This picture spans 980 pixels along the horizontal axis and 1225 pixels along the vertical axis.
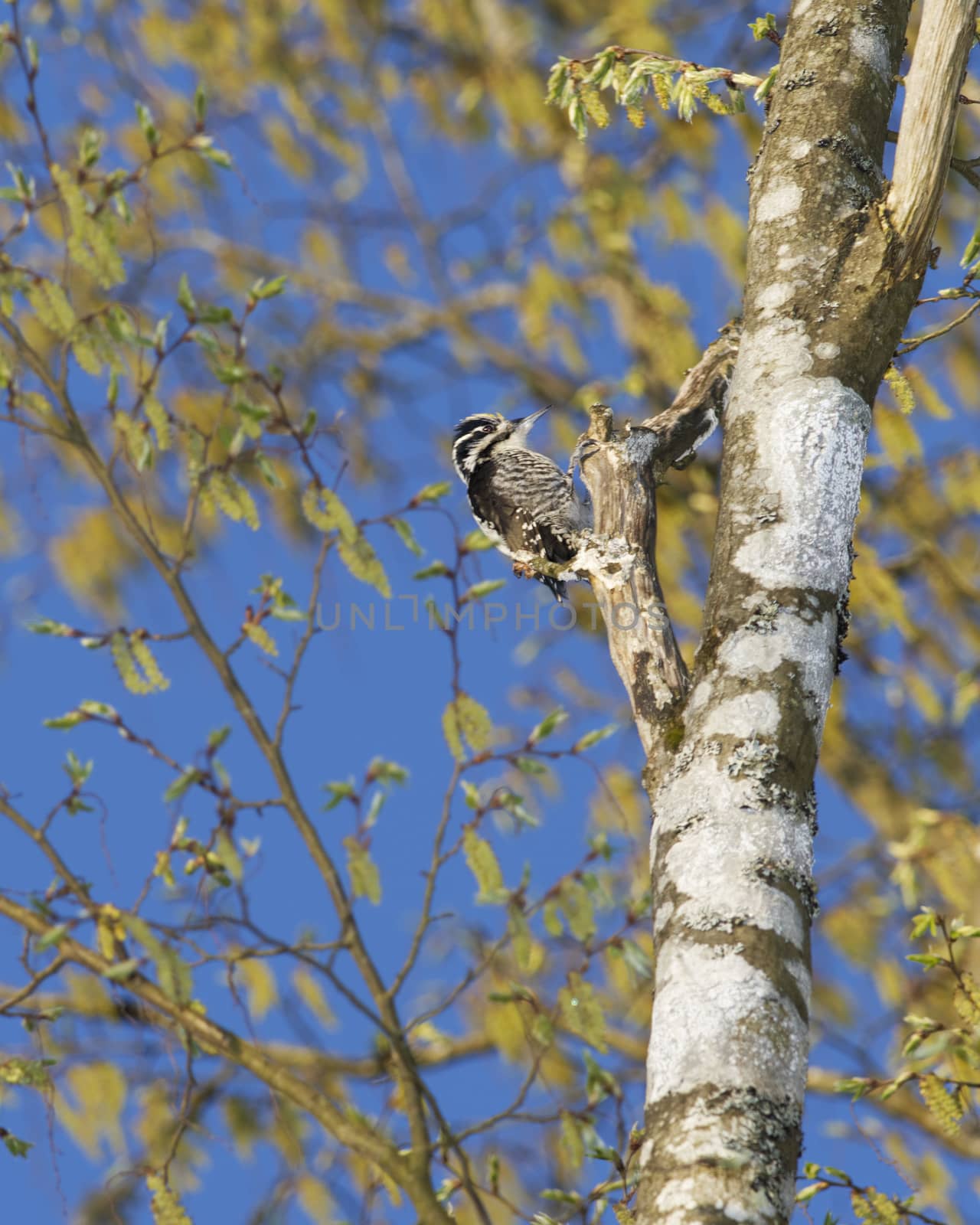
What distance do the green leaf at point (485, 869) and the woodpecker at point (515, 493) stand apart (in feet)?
2.78

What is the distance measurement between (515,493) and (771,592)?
2.33 m

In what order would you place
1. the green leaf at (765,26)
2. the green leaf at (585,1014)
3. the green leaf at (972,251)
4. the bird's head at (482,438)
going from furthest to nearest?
1. the bird's head at (482,438)
2. the green leaf at (585,1014)
3. the green leaf at (765,26)
4. the green leaf at (972,251)

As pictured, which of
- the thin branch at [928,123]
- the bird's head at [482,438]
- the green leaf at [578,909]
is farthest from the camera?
the bird's head at [482,438]

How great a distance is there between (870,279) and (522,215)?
5.66 m

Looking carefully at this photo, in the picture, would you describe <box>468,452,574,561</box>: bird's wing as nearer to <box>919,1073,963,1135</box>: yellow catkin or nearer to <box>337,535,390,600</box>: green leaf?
<box>337,535,390,600</box>: green leaf

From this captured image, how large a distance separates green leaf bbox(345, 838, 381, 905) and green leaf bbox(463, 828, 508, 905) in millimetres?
232

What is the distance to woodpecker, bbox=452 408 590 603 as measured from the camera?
412 centimetres

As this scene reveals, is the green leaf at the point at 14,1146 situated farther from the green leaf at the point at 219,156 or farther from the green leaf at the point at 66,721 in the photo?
the green leaf at the point at 219,156

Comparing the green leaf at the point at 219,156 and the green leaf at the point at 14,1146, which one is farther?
the green leaf at the point at 219,156

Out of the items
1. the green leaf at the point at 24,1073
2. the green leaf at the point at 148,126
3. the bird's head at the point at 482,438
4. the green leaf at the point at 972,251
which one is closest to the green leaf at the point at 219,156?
the green leaf at the point at 148,126

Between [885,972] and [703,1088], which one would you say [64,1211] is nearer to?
[703,1088]

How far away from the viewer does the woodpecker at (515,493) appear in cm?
412

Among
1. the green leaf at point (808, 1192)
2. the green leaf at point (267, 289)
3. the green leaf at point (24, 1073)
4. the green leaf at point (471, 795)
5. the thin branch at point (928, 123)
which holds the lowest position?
the green leaf at point (808, 1192)

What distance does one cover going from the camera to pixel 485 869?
303cm
